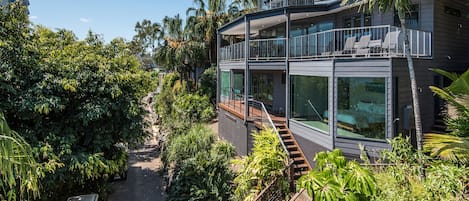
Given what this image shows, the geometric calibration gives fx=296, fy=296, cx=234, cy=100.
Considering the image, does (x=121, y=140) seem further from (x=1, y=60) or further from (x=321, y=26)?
(x=321, y=26)

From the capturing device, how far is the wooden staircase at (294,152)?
1084cm

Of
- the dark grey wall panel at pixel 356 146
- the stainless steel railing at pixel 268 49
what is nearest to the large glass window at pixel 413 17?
the dark grey wall panel at pixel 356 146

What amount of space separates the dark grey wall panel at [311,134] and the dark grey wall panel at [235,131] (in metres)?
2.72

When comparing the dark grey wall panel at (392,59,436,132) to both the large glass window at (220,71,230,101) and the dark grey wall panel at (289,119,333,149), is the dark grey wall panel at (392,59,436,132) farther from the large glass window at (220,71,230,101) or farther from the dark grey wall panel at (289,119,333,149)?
the large glass window at (220,71,230,101)

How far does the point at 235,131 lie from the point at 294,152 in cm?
464

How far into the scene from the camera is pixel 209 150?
1377cm

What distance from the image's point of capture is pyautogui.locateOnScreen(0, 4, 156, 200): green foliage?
8.18 m

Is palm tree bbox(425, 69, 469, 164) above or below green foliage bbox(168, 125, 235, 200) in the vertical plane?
above

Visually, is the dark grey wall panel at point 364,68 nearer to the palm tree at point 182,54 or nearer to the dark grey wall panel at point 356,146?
the dark grey wall panel at point 356,146

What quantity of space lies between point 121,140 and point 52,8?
7.11 metres

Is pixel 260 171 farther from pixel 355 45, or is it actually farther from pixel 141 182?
pixel 141 182

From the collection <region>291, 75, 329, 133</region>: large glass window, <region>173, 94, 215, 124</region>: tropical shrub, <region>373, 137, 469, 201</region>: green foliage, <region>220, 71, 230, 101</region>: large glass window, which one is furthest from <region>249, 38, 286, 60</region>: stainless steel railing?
<region>373, 137, 469, 201</region>: green foliage

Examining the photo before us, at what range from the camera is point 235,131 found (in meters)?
15.6

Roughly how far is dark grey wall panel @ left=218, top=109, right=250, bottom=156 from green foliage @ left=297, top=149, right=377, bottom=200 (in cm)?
799
